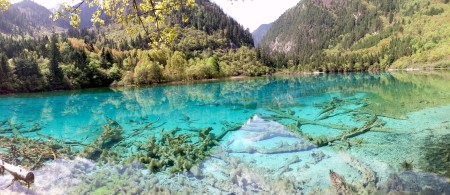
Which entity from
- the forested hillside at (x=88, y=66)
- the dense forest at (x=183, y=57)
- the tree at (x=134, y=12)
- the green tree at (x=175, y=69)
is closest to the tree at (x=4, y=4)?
the tree at (x=134, y=12)

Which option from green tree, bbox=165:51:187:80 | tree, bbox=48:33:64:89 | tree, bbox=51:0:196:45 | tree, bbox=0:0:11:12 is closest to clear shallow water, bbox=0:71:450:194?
tree, bbox=51:0:196:45

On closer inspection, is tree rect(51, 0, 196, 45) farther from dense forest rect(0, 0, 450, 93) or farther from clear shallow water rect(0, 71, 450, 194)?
clear shallow water rect(0, 71, 450, 194)

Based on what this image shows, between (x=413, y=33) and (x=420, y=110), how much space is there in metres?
184

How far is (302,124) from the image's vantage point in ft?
64.8

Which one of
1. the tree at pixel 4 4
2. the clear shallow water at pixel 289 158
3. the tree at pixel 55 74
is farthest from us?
the tree at pixel 55 74

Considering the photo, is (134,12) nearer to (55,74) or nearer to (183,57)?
(55,74)

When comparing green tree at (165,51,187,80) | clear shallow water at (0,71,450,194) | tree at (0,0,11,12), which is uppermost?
tree at (0,0,11,12)

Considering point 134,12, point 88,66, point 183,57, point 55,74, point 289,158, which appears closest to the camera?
point 134,12

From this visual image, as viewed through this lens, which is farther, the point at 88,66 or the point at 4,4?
the point at 88,66

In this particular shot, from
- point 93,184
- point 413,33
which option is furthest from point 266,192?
point 413,33

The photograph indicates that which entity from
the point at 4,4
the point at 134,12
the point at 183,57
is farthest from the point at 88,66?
the point at 134,12

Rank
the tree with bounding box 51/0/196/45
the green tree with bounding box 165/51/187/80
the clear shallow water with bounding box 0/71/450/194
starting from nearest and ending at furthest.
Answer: the tree with bounding box 51/0/196/45
the clear shallow water with bounding box 0/71/450/194
the green tree with bounding box 165/51/187/80

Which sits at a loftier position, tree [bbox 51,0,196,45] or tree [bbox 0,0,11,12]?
tree [bbox 0,0,11,12]

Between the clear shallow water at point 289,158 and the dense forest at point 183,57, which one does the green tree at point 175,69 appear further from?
the clear shallow water at point 289,158
